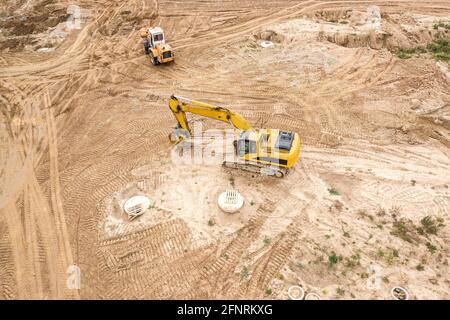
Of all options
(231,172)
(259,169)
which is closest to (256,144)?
(259,169)

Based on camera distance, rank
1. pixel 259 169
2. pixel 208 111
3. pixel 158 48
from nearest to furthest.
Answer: pixel 208 111, pixel 259 169, pixel 158 48

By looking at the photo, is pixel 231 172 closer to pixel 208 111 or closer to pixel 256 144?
pixel 256 144

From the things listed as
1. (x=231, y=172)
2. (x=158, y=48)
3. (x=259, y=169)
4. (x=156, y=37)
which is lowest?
(x=231, y=172)

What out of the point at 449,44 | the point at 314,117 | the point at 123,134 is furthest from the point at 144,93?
the point at 449,44

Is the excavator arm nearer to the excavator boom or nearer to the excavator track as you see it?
the excavator boom

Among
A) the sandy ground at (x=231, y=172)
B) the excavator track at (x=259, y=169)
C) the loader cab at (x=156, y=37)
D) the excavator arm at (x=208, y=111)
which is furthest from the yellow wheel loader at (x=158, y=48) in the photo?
the excavator track at (x=259, y=169)

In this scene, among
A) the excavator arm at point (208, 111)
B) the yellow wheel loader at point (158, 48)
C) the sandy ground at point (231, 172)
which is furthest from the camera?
the yellow wheel loader at point (158, 48)

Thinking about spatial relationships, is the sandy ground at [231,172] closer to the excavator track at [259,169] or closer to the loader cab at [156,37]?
the excavator track at [259,169]
